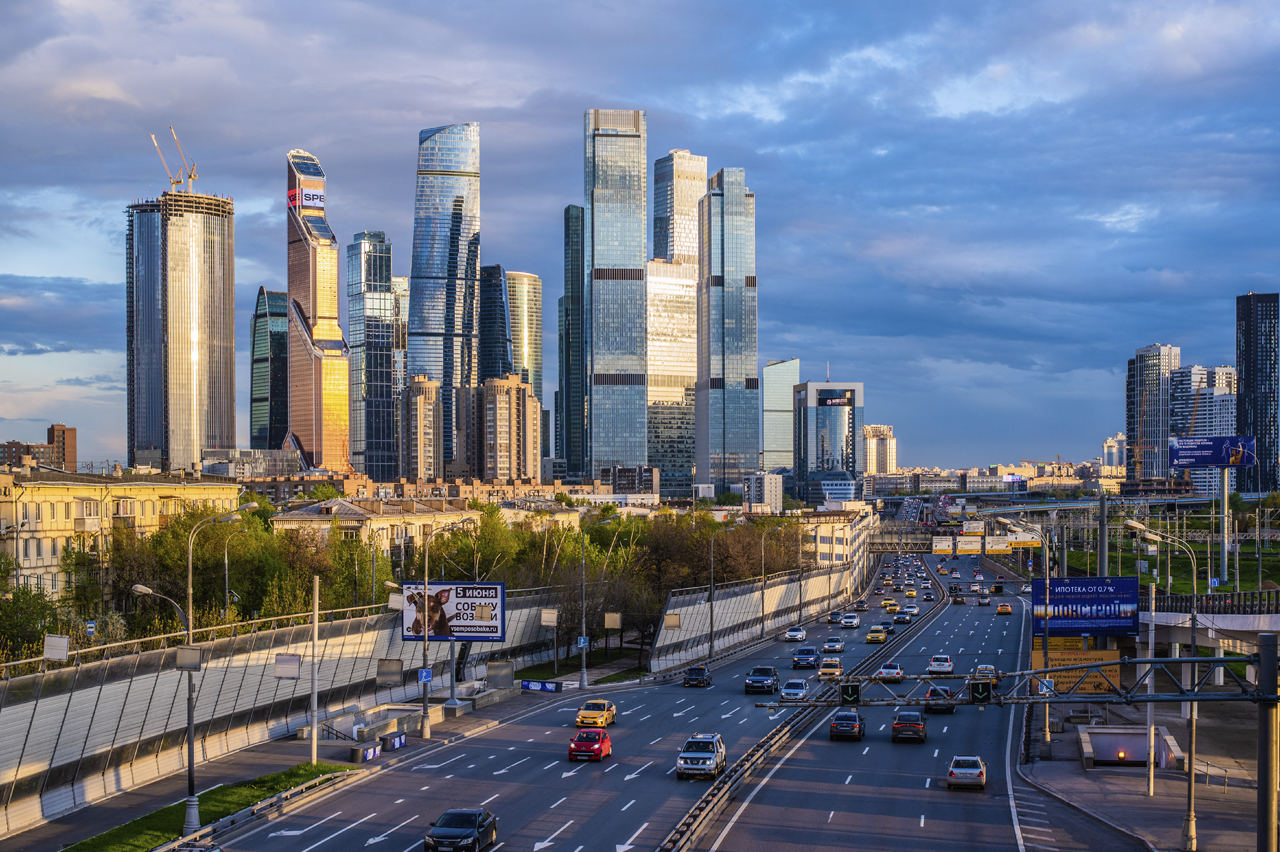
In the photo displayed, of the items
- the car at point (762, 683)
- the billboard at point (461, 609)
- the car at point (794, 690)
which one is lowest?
the car at point (762, 683)

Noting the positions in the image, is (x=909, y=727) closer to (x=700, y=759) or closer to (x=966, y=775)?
(x=966, y=775)

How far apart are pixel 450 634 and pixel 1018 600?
102 m

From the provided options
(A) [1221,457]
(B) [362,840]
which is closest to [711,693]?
(B) [362,840]

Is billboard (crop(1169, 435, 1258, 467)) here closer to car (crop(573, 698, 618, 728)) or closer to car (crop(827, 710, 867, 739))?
car (crop(827, 710, 867, 739))

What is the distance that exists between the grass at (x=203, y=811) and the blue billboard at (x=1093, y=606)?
111 feet

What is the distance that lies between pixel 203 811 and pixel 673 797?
50.4ft

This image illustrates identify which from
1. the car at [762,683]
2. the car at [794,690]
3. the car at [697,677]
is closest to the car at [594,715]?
the car at [794,690]

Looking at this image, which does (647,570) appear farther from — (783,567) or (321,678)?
(321,678)

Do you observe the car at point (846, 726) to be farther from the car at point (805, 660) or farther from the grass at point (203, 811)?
the car at point (805, 660)

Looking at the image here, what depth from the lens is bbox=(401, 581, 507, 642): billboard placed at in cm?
5956

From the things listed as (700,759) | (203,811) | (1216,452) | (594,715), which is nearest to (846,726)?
(594,715)

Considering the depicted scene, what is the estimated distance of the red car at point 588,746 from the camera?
46.7 meters

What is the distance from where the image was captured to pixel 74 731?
38.5 metres

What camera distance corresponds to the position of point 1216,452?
108 meters
